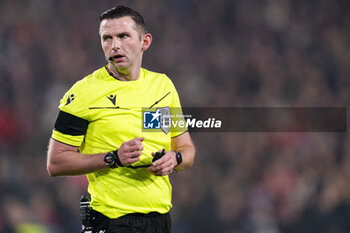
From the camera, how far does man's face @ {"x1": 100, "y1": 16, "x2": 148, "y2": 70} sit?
2.82 meters

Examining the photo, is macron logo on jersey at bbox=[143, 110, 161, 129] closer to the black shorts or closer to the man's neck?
the man's neck

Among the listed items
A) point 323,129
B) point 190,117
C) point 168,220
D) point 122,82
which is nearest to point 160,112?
point 122,82

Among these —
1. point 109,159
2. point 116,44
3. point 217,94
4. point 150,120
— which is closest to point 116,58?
point 116,44

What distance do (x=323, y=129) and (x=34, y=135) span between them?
333cm

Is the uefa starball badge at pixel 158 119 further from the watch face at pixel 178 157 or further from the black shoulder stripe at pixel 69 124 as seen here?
the black shoulder stripe at pixel 69 124

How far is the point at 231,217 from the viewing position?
5.98 meters

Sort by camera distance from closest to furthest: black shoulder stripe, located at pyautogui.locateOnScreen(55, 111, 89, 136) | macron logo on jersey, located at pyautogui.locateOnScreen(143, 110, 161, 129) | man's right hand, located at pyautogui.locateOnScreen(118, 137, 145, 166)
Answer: man's right hand, located at pyautogui.locateOnScreen(118, 137, 145, 166), black shoulder stripe, located at pyautogui.locateOnScreen(55, 111, 89, 136), macron logo on jersey, located at pyautogui.locateOnScreen(143, 110, 161, 129)

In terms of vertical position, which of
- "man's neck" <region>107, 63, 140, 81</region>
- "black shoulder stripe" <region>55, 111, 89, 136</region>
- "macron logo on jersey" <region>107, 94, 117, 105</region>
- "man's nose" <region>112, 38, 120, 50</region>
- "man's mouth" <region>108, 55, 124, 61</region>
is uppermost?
"man's nose" <region>112, 38, 120, 50</region>

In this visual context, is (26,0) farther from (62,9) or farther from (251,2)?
(251,2)

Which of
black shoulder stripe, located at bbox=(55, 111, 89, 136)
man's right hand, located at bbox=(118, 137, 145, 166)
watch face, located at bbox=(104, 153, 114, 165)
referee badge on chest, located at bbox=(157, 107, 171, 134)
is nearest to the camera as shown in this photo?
man's right hand, located at bbox=(118, 137, 145, 166)

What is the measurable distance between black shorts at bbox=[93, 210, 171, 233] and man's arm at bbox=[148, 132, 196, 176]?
301mm

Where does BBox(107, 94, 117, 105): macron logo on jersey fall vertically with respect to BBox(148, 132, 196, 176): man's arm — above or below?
above

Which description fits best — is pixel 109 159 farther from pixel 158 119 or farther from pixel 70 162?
pixel 158 119

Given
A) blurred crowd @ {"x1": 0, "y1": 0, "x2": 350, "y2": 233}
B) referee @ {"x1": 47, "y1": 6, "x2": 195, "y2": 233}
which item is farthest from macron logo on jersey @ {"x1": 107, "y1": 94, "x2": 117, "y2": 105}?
blurred crowd @ {"x1": 0, "y1": 0, "x2": 350, "y2": 233}
